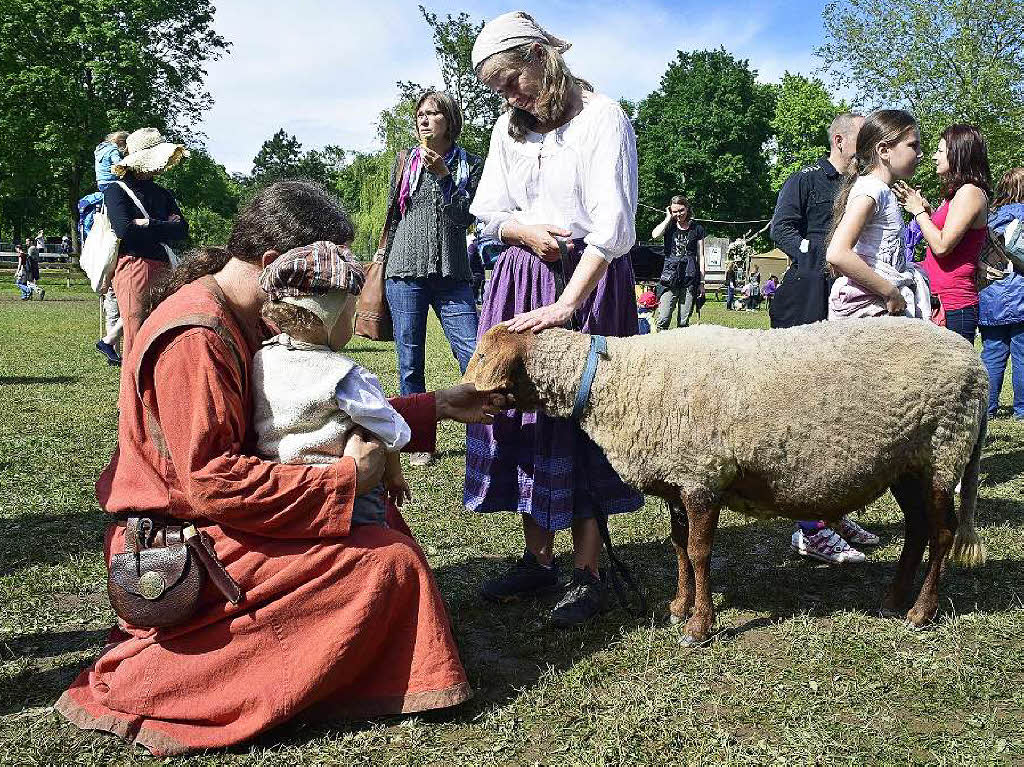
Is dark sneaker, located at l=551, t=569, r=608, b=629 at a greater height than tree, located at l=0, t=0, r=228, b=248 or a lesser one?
lesser

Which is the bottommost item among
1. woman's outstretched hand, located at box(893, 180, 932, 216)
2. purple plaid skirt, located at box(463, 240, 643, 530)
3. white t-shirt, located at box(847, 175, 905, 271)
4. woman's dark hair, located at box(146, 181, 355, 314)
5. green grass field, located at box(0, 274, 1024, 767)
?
green grass field, located at box(0, 274, 1024, 767)

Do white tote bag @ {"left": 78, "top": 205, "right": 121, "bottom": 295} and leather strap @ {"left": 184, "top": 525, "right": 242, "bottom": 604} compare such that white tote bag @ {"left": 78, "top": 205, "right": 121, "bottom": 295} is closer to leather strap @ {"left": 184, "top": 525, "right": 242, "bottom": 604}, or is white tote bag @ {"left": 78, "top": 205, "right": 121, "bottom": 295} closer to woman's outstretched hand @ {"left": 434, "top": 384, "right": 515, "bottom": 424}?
woman's outstretched hand @ {"left": 434, "top": 384, "right": 515, "bottom": 424}

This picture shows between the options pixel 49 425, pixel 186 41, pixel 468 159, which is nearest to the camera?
pixel 468 159

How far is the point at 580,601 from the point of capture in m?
3.79

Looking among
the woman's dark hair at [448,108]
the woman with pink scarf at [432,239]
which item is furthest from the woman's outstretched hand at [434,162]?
the woman's dark hair at [448,108]

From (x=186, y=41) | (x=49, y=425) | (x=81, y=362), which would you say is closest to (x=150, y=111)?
(x=186, y=41)

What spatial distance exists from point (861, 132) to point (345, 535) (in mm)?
3117

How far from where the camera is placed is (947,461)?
3596 millimetres

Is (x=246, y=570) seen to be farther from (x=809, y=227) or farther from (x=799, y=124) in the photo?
(x=799, y=124)

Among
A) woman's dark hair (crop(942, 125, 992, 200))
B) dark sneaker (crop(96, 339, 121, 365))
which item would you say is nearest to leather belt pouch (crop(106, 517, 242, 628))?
woman's dark hair (crop(942, 125, 992, 200))

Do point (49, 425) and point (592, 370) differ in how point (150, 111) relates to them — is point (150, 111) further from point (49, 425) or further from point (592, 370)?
point (592, 370)

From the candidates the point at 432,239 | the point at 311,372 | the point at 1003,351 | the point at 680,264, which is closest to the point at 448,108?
the point at 432,239

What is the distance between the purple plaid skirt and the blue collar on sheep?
0.23 meters

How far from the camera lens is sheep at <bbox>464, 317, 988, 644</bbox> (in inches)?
136
